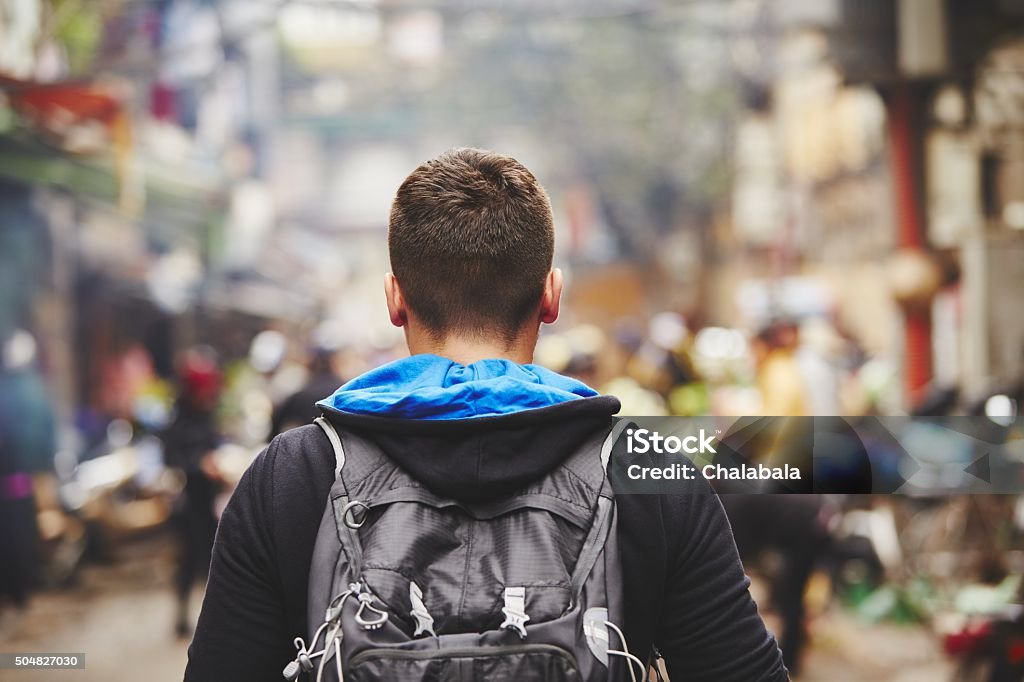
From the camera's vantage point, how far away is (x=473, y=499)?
4.82ft

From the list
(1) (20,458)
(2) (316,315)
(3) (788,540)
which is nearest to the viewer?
(3) (788,540)

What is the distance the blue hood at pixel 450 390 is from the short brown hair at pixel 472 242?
6 cm

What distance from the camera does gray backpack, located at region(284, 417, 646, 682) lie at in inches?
53.9

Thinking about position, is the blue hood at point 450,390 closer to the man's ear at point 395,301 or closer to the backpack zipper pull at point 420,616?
the man's ear at point 395,301

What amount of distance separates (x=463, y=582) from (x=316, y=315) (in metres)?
20.6

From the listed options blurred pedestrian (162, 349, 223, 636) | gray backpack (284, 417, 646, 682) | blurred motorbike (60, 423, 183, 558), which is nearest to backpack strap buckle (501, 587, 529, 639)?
gray backpack (284, 417, 646, 682)

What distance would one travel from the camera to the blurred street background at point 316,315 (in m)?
6.73

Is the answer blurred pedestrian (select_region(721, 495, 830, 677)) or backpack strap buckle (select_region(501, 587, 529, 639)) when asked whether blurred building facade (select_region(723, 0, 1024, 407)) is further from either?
backpack strap buckle (select_region(501, 587, 529, 639))

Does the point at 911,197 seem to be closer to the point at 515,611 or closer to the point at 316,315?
the point at 515,611

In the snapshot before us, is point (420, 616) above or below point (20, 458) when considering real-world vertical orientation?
above

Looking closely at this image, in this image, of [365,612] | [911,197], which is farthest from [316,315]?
[365,612]

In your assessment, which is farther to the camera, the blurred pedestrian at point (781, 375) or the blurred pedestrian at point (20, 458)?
the blurred pedestrian at point (20, 458)

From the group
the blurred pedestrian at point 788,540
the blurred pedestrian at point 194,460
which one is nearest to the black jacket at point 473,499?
the blurred pedestrian at point 788,540

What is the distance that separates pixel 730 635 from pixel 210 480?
6.69 meters
